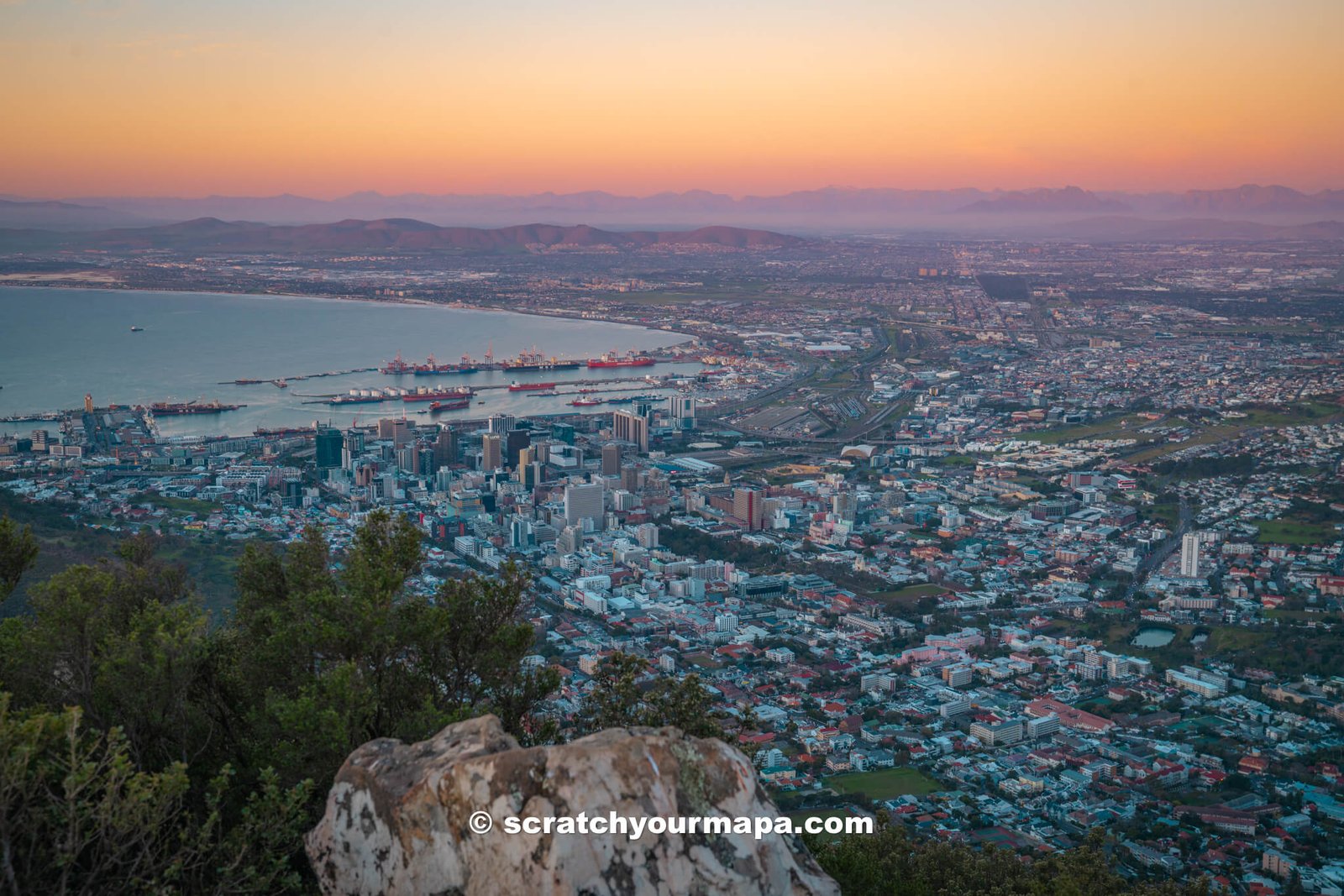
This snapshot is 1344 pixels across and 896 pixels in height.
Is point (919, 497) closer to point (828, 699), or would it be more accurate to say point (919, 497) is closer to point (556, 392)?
point (828, 699)

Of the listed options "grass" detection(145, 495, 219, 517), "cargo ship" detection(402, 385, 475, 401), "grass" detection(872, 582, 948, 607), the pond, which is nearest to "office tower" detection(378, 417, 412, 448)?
"grass" detection(145, 495, 219, 517)

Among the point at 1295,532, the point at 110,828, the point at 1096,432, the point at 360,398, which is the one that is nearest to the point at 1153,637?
the point at 1295,532

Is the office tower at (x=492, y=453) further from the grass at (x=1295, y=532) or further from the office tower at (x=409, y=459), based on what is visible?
the grass at (x=1295, y=532)

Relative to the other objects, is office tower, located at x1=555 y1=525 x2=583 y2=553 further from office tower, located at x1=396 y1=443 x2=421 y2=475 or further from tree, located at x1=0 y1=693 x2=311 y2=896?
tree, located at x1=0 y1=693 x2=311 y2=896

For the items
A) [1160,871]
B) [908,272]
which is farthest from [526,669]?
[908,272]

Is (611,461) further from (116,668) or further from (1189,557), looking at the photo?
(116,668)

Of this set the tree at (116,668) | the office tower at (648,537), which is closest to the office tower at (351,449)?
the office tower at (648,537)
